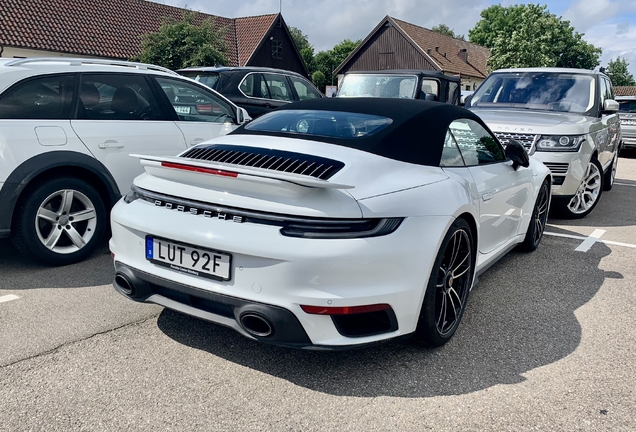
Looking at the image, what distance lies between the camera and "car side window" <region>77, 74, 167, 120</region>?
475 centimetres

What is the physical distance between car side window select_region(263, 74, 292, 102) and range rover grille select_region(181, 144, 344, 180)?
21.5 ft

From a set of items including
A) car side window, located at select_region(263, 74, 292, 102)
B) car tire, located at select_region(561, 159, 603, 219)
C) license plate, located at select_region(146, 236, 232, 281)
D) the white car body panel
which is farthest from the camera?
car side window, located at select_region(263, 74, 292, 102)

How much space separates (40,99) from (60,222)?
967mm

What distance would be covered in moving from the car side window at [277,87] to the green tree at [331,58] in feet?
229

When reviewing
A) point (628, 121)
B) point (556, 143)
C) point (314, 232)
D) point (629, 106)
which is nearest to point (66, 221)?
point (314, 232)

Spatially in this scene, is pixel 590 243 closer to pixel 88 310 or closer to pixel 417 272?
pixel 417 272

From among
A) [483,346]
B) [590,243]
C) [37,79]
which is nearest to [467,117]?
[483,346]

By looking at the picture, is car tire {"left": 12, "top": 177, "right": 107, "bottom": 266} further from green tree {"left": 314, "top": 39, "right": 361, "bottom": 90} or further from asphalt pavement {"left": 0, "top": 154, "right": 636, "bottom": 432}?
green tree {"left": 314, "top": 39, "right": 361, "bottom": 90}

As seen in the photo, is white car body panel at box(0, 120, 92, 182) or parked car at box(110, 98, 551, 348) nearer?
parked car at box(110, 98, 551, 348)

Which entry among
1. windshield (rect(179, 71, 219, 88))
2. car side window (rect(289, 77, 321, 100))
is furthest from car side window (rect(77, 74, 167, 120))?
car side window (rect(289, 77, 321, 100))

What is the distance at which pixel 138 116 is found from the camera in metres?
5.13

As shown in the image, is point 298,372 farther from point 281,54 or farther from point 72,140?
point 281,54

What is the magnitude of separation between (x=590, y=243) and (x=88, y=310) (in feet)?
16.2

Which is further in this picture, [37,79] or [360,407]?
[37,79]
